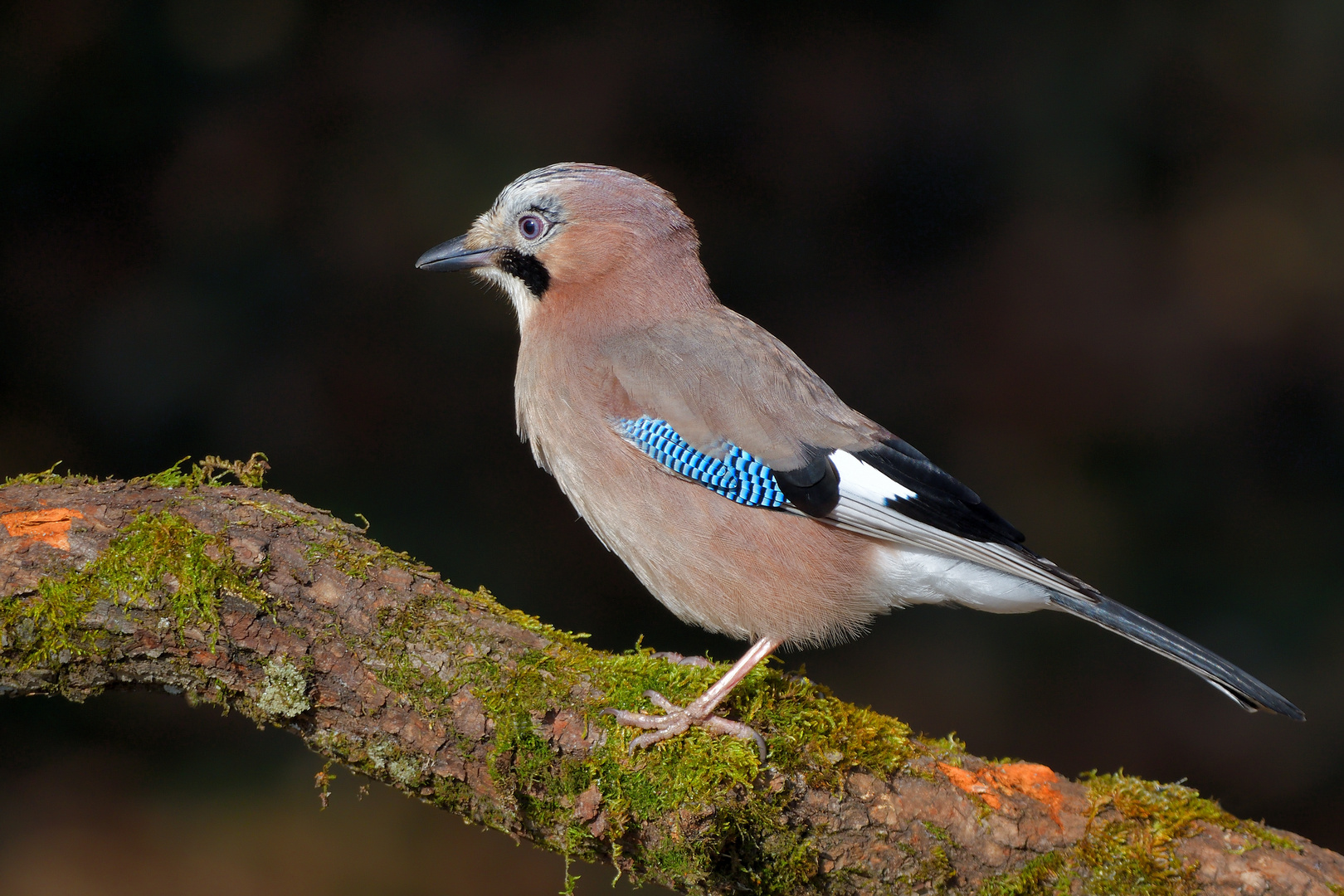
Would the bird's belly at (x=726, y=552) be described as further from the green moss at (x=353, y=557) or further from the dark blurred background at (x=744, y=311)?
the dark blurred background at (x=744, y=311)

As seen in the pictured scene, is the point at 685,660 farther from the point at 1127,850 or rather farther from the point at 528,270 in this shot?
the point at 528,270

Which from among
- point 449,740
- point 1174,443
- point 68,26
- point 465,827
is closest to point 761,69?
point 1174,443

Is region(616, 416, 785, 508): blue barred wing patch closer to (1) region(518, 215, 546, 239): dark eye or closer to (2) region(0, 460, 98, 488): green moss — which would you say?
(1) region(518, 215, 546, 239): dark eye

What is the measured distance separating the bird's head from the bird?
19 cm

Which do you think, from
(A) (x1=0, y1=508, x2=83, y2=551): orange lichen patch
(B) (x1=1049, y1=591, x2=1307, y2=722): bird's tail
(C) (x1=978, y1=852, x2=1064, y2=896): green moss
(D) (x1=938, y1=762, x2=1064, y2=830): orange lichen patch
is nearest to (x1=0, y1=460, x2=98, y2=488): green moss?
(A) (x1=0, y1=508, x2=83, y2=551): orange lichen patch

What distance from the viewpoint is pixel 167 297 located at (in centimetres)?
613

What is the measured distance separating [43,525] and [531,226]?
1917mm

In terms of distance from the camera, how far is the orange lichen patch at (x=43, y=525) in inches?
109

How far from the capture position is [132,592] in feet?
8.97

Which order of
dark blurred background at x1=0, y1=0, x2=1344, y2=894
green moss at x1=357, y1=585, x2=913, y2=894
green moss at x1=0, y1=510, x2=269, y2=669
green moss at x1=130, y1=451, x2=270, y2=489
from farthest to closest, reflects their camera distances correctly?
dark blurred background at x1=0, y1=0, x2=1344, y2=894
green moss at x1=130, y1=451, x2=270, y2=489
green moss at x1=357, y1=585, x2=913, y2=894
green moss at x1=0, y1=510, x2=269, y2=669

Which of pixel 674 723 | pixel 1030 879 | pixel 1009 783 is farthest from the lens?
pixel 1009 783

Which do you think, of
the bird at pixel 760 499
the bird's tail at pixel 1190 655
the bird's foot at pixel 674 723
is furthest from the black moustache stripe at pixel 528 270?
the bird's tail at pixel 1190 655

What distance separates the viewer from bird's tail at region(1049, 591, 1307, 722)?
314 centimetres

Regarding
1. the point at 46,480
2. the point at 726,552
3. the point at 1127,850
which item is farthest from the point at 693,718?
the point at 46,480
